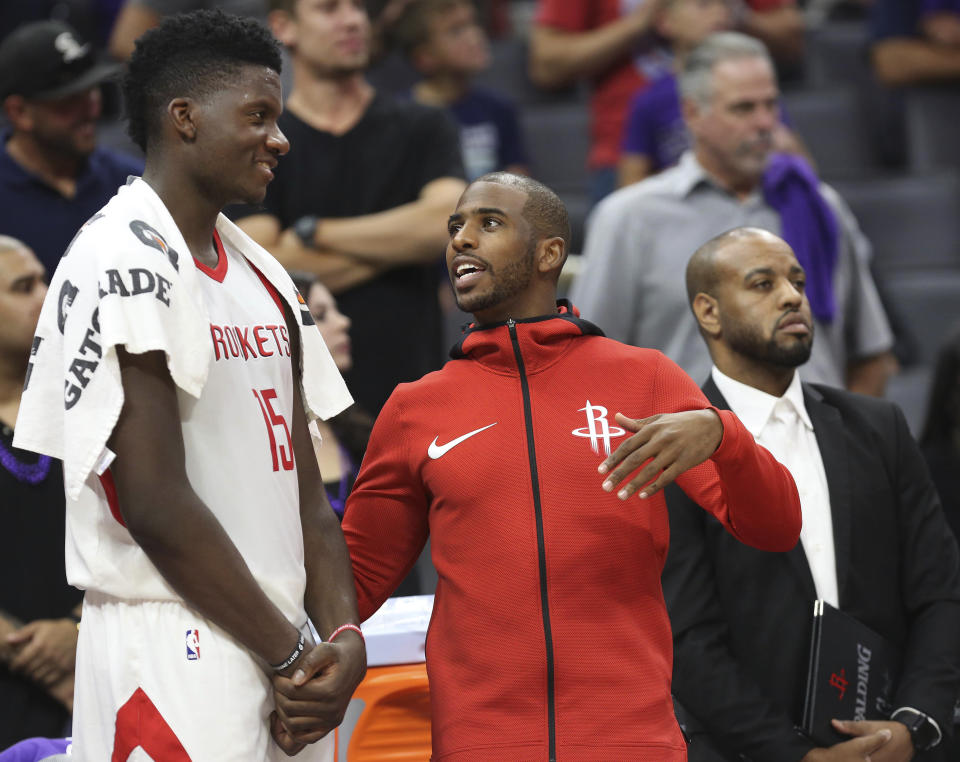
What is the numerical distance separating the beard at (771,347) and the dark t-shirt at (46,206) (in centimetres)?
196

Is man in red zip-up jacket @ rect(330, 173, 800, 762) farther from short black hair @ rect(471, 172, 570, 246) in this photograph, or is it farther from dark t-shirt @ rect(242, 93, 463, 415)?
dark t-shirt @ rect(242, 93, 463, 415)

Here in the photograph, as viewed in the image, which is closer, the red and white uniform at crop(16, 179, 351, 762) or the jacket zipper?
the red and white uniform at crop(16, 179, 351, 762)

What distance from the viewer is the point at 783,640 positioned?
2.82 meters

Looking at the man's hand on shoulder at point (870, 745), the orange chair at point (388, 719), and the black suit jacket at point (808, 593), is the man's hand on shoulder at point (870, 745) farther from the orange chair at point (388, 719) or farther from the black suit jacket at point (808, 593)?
the orange chair at point (388, 719)

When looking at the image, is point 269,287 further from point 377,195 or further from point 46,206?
point 46,206

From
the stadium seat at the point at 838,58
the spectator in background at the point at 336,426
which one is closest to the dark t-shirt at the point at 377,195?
the spectator in background at the point at 336,426

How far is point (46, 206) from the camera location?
166 inches

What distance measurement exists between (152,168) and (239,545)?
23.7 inches

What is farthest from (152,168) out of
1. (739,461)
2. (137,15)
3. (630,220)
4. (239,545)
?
(137,15)

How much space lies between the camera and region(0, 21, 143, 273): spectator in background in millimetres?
4191

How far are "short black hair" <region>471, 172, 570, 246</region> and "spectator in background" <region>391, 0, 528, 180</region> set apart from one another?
3.25 meters

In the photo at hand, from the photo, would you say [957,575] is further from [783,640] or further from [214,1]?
[214,1]

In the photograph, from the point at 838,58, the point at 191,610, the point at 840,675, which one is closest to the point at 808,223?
the point at 840,675

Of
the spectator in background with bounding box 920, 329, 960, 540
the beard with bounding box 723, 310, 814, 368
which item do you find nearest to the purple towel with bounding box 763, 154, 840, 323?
the spectator in background with bounding box 920, 329, 960, 540
